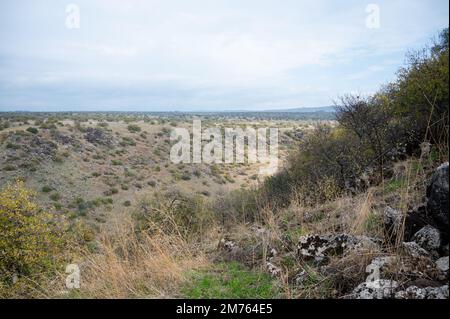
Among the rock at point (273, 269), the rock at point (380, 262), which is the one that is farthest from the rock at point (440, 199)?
the rock at point (273, 269)

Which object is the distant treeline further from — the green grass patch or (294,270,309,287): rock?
(294,270,309,287): rock

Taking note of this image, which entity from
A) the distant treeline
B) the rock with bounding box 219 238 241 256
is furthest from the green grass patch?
the distant treeline

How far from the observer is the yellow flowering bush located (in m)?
8.64

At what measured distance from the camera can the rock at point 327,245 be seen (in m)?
4.44

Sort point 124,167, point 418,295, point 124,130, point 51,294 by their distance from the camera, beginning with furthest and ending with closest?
point 124,130
point 124,167
point 51,294
point 418,295

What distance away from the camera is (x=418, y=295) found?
10.9ft

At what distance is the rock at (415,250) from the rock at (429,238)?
15cm

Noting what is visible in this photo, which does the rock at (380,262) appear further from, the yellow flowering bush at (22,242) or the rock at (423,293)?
the yellow flowering bush at (22,242)

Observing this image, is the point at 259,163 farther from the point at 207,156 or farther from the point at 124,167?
the point at 124,167

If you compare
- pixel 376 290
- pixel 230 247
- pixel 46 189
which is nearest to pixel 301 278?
pixel 376 290
